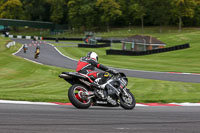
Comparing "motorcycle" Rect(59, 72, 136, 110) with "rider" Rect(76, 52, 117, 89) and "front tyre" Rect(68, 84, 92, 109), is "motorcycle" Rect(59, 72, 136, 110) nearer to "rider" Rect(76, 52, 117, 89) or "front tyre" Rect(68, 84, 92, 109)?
"front tyre" Rect(68, 84, 92, 109)

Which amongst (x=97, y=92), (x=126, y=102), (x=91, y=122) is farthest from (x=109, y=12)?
(x=91, y=122)

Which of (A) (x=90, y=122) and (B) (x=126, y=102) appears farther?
(B) (x=126, y=102)

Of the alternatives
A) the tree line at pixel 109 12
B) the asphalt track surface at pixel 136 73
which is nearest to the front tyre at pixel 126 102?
the asphalt track surface at pixel 136 73

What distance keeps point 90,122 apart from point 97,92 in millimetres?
2578

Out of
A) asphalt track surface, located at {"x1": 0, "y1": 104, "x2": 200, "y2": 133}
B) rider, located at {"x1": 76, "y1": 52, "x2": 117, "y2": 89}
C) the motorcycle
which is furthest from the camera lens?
rider, located at {"x1": 76, "y1": 52, "x2": 117, "y2": 89}

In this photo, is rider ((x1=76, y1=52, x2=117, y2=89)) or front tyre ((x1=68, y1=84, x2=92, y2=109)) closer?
front tyre ((x1=68, y1=84, x2=92, y2=109))

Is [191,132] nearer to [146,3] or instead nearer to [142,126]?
[142,126]

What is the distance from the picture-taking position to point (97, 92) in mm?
8945

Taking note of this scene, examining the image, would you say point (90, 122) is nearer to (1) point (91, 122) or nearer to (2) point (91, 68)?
(1) point (91, 122)

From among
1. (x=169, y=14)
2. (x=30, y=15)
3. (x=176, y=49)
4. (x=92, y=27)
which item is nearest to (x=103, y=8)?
(x=92, y=27)

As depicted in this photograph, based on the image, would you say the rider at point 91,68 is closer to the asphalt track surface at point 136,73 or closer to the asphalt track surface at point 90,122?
the asphalt track surface at point 90,122

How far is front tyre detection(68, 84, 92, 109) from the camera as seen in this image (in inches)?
332

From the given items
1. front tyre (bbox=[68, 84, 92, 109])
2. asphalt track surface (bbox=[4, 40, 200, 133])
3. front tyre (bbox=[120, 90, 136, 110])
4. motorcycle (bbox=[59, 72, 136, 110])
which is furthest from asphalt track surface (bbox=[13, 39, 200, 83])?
asphalt track surface (bbox=[4, 40, 200, 133])

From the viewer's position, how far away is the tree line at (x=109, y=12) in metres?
97.5
